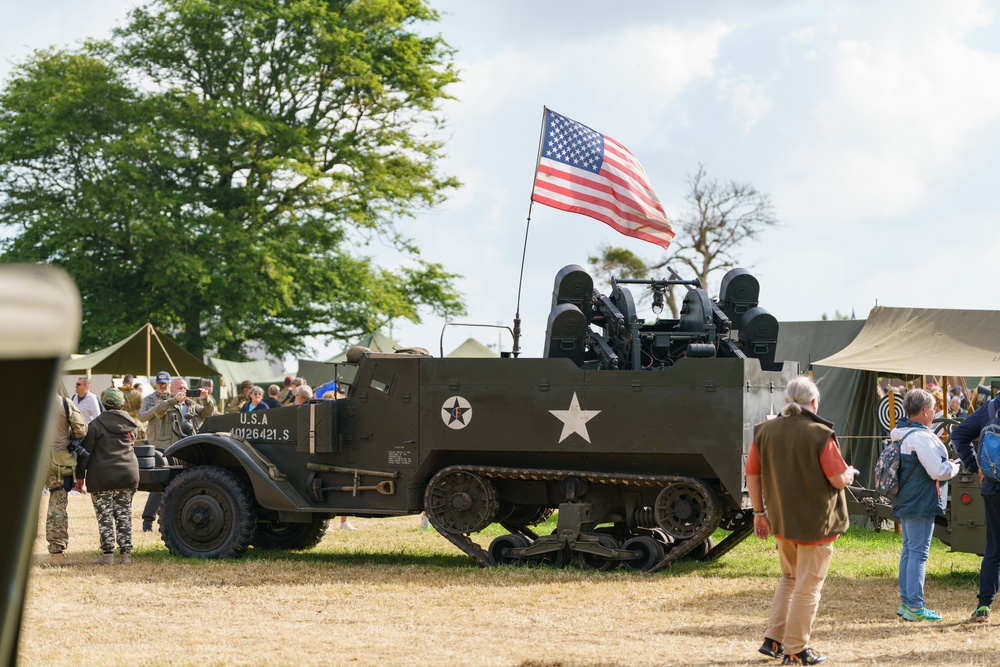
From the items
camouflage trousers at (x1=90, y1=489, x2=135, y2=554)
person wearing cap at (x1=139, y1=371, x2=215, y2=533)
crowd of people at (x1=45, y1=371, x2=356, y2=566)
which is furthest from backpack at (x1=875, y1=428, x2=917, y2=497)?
person wearing cap at (x1=139, y1=371, x2=215, y2=533)

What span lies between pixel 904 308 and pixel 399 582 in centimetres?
942

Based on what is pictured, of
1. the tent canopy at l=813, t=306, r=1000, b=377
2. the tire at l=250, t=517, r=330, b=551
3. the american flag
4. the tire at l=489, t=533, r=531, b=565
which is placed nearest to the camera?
the tire at l=489, t=533, r=531, b=565

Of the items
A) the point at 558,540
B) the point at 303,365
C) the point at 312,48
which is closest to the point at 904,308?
the point at 558,540

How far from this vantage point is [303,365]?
29125 mm

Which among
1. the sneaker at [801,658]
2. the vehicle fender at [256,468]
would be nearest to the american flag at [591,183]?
the vehicle fender at [256,468]

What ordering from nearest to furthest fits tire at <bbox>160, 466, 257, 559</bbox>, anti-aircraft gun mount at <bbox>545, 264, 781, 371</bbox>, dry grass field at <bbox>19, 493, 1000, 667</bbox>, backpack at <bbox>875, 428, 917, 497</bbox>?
dry grass field at <bbox>19, 493, 1000, 667</bbox>
backpack at <bbox>875, 428, 917, 497</bbox>
anti-aircraft gun mount at <bbox>545, 264, 781, 371</bbox>
tire at <bbox>160, 466, 257, 559</bbox>

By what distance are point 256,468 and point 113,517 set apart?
4.67 feet

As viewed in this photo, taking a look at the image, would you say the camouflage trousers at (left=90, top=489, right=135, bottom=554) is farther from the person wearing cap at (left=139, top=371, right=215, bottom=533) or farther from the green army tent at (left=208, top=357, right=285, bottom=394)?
the green army tent at (left=208, top=357, right=285, bottom=394)

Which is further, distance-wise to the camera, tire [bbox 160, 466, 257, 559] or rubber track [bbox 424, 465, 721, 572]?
tire [bbox 160, 466, 257, 559]

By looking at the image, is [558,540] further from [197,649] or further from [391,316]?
[391,316]

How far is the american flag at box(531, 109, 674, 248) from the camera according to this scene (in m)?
13.0

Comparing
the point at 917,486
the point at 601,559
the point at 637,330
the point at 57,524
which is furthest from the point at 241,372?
the point at 917,486

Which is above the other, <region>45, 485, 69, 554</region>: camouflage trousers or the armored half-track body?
the armored half-track body

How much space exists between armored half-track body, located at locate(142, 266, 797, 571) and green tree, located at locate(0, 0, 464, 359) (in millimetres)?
17575
